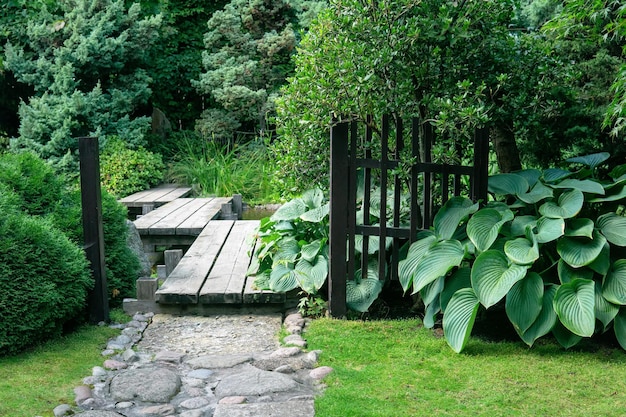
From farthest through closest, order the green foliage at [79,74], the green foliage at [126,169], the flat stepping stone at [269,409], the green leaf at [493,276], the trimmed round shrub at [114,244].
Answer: the green foliage at [79,74]
the green foliage at [126,169]
the trimmed round shrub at [114,244]
the green leaf at [493,276]
the flat stepping stone at [269,409]

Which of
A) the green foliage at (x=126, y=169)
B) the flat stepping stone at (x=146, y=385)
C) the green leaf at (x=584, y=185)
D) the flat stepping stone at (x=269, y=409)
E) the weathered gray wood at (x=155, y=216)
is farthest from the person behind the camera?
the green foliage at (x=126, y=169)

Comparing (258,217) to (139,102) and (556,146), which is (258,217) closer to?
(139,102)

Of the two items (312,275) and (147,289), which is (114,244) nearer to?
(147,289)

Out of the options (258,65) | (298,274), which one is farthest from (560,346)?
(258,65)

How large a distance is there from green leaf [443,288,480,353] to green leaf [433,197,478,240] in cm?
45

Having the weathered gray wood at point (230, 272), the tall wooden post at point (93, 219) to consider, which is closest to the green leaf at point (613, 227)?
the weathered gray wood at point (230, 272)

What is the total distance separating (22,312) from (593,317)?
321cm

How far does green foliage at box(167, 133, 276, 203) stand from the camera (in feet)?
34.4

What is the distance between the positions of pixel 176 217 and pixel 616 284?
5.19 m

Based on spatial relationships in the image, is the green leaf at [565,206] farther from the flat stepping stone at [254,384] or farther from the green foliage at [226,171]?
the green foliage at [226,171]

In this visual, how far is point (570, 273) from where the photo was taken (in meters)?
3.77

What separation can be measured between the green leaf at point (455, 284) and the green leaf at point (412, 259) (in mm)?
242

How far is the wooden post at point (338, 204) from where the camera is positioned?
Answer: 14.4 ft

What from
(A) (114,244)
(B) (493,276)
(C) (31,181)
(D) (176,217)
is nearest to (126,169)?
(D) (176,217)
